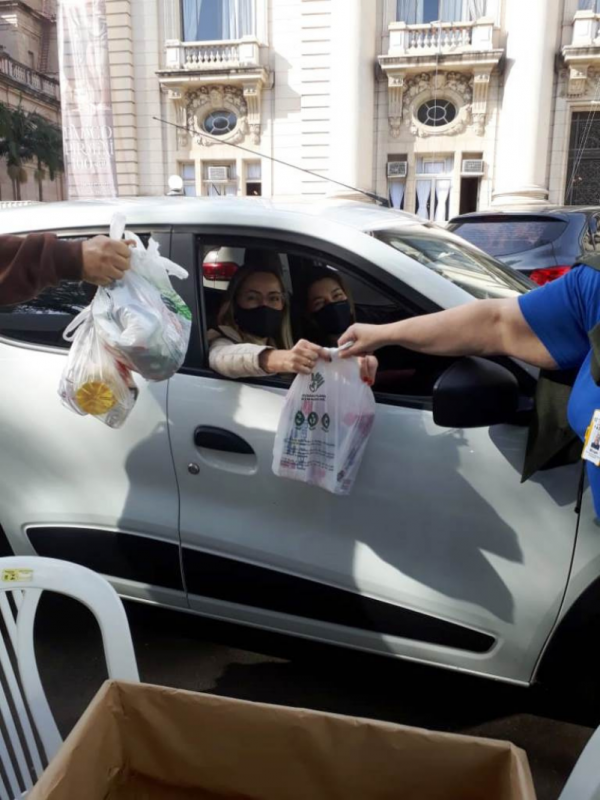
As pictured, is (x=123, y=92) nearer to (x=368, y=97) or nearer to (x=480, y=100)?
(x=368, y=97)


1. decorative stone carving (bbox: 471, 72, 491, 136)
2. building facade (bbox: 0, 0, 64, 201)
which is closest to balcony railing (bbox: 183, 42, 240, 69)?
decorative stone carving (bbox: 471, 72, 491, 136)

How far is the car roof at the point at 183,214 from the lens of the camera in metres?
2.25

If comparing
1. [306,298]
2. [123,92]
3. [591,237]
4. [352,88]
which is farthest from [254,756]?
[123,92]

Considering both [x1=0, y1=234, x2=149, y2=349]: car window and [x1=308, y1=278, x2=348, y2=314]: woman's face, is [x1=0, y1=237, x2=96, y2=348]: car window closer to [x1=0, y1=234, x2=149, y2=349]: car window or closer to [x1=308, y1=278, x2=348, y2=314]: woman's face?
[x1=0, y1=234, x2=149, y2=349]: car window

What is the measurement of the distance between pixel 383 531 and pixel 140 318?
907 millimetres

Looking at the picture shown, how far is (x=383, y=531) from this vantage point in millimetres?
2033

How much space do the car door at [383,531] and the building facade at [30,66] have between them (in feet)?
127

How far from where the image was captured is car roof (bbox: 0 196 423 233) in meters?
2.25

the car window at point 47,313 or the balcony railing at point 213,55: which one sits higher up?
the balcony railing at point 213,55

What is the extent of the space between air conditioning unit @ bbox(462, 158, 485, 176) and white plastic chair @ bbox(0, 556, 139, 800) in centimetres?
2220

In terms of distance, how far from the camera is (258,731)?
3.44 ft

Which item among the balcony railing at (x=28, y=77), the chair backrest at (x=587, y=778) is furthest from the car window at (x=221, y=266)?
the balcony railing at (x=28, y=77)

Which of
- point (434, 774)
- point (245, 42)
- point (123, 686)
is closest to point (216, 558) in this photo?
point (123, 686)

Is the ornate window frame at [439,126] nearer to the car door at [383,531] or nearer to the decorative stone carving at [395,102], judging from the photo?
the decorative stone carving at [395,102]
